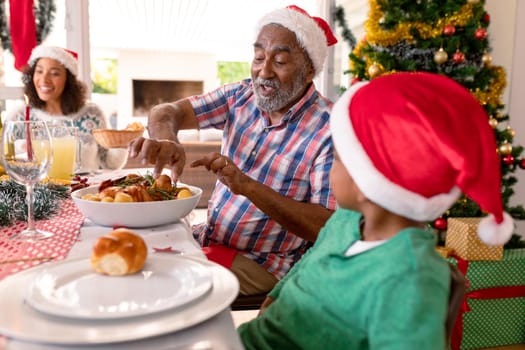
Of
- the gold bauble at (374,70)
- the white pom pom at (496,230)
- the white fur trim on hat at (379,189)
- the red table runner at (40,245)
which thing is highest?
the gold bauble at (374,70)

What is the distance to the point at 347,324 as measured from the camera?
2.38 feet

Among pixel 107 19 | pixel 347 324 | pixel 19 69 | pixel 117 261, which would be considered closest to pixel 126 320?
pixel 117 261

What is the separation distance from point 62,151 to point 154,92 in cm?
1187

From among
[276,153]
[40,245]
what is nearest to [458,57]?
[276,153]

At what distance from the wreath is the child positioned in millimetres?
3600

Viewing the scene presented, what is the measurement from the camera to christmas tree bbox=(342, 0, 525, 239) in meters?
2.47

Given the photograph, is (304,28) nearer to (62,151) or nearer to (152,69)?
(62,151)

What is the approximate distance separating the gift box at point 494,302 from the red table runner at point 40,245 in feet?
6.19

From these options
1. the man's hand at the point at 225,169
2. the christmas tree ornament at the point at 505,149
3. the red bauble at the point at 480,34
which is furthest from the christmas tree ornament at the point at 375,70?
the man's hand at the point at 225,169

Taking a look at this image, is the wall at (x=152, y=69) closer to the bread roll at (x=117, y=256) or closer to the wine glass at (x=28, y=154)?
the wine glass at (x=28, y=154)

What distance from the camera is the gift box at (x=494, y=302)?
7.64 ft

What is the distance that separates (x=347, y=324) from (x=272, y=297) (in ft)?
1.16

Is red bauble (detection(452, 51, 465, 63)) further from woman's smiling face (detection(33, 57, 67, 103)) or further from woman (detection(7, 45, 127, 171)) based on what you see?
woman's smiling face (detection(33, 57, 67, 103))

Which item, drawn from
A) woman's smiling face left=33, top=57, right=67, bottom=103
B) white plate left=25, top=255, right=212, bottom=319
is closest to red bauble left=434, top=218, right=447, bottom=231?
white plate left=25, top=255, right=212, bottom=319
